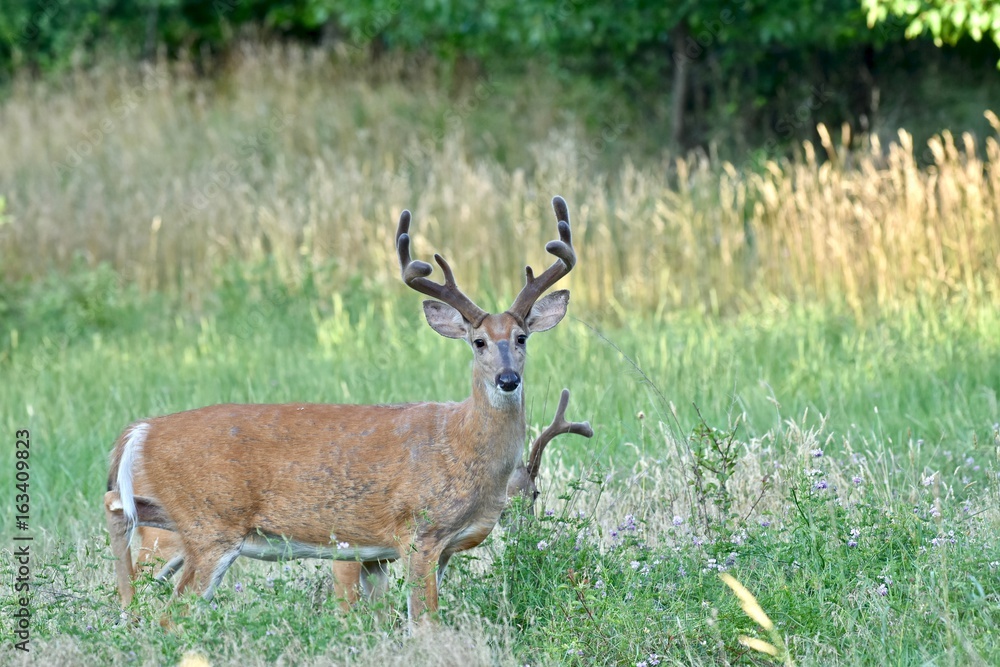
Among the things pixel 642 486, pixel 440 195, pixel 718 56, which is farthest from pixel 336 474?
pixel 718 56

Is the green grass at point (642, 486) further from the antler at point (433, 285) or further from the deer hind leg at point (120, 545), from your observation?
the antler at point (433, 285)

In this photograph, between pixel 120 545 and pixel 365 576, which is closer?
pixel 120 545

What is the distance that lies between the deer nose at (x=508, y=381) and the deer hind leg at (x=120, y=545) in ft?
5.05

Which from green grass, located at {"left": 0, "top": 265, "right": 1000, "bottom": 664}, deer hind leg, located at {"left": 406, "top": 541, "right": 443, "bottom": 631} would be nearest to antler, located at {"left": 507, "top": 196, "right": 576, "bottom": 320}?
Answer: green grass, located at {"left": 0, "top": 265, "right": 1000, "bottom": 664}

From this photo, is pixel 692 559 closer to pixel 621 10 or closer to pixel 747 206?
pixel 747 206

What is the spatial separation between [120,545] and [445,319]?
5.18ft

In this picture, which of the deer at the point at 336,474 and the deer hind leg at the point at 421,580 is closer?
the deer hind leg at the point at 421,580

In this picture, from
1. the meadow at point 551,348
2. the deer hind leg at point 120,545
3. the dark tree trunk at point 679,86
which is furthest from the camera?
the dark tree trunk at point 679,86

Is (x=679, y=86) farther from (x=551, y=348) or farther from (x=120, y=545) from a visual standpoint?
(x=120, y=545)

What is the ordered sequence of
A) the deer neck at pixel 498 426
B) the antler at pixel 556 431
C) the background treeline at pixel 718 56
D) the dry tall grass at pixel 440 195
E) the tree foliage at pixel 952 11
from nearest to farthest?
the deer neck at pixel 498 426 < the antler at pixel 556 431 < the tree foliage at pixel 952 11 < the dry tall grass at pixel 440 195 < the background treeline at pixel 718 56

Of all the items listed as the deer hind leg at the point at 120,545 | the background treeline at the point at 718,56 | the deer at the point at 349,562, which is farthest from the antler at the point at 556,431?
the background treeline at the point at 718,56

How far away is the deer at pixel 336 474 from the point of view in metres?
5.14

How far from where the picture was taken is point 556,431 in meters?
5.43

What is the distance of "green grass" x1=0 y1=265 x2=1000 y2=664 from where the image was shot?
452 cm
